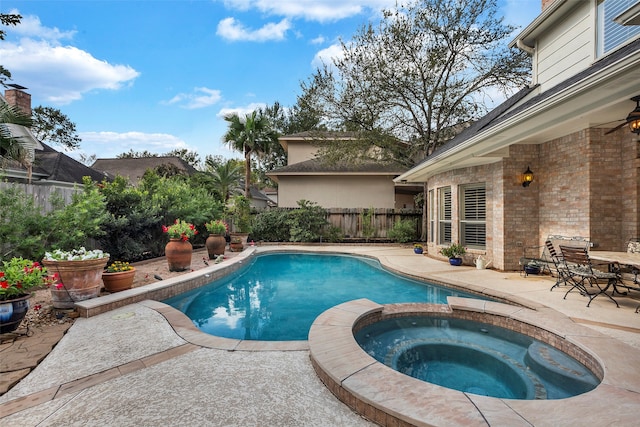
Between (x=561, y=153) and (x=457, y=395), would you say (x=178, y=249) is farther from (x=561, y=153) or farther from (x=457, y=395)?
(x=561, y=153)

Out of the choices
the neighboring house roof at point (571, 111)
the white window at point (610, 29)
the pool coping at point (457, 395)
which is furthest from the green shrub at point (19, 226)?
the white window at point (610, 29)

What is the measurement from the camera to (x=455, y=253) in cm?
855

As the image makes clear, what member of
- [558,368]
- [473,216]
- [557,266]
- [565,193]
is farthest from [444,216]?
[558,368]

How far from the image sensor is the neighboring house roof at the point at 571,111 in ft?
11.1

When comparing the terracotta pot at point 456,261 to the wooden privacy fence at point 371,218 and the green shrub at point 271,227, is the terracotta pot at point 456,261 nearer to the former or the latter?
the wooden privacy fence at point 371,218

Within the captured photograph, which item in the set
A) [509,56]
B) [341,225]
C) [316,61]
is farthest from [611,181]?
[316,61]

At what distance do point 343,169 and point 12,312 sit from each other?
14.1m

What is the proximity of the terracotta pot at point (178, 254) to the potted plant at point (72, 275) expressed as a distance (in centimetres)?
264

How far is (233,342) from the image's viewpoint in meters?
3.50

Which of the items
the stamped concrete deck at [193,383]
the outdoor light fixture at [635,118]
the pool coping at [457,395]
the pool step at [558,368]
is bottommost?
the pool step at [558,368]

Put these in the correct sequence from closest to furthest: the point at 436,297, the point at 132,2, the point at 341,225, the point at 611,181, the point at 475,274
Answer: the point at 611,181
the point at 436,297
the point at 475,274
the point at 132,2
the point at 341,225

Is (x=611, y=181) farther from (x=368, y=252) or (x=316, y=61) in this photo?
(x=316, y=61)

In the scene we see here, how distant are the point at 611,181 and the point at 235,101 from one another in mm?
23906

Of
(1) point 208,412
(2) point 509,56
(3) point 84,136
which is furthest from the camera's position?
(3) point 84,136
